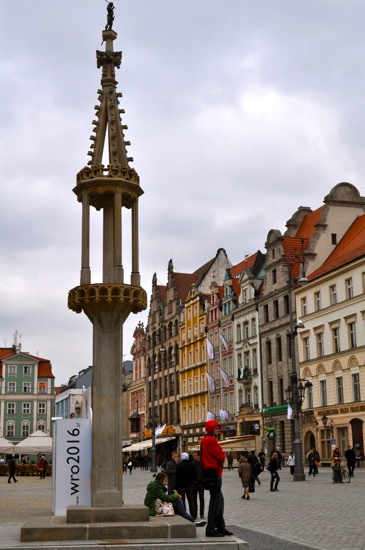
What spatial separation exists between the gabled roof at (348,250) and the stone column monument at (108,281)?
35952 mm

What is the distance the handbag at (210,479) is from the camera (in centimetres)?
1237

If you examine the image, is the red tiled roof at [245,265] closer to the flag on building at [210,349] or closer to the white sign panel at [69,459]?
the flag on building at [210,349]

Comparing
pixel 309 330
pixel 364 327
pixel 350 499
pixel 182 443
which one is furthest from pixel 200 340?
pixel 350 499

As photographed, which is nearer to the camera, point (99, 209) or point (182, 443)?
point (99, 209)

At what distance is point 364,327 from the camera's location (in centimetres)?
4803

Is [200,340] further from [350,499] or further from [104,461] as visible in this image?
[104,461]

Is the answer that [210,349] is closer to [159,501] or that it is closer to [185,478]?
[185,478]

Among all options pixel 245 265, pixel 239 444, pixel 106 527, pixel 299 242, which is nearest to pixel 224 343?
pixel 245 265

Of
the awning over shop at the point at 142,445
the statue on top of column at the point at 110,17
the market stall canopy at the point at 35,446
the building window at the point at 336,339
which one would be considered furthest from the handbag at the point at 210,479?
the awning over shop at the point at 142,445

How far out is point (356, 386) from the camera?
48.7 meters

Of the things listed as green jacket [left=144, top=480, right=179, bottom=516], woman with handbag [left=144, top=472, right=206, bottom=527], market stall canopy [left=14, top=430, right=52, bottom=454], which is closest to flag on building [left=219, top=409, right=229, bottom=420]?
market stall canopy [left=14, top=430, right=52, bottom=454]

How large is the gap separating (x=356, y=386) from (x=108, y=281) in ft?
122

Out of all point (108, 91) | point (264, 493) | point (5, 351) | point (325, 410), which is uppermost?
point (5, 351)

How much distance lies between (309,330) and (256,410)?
1192cm
